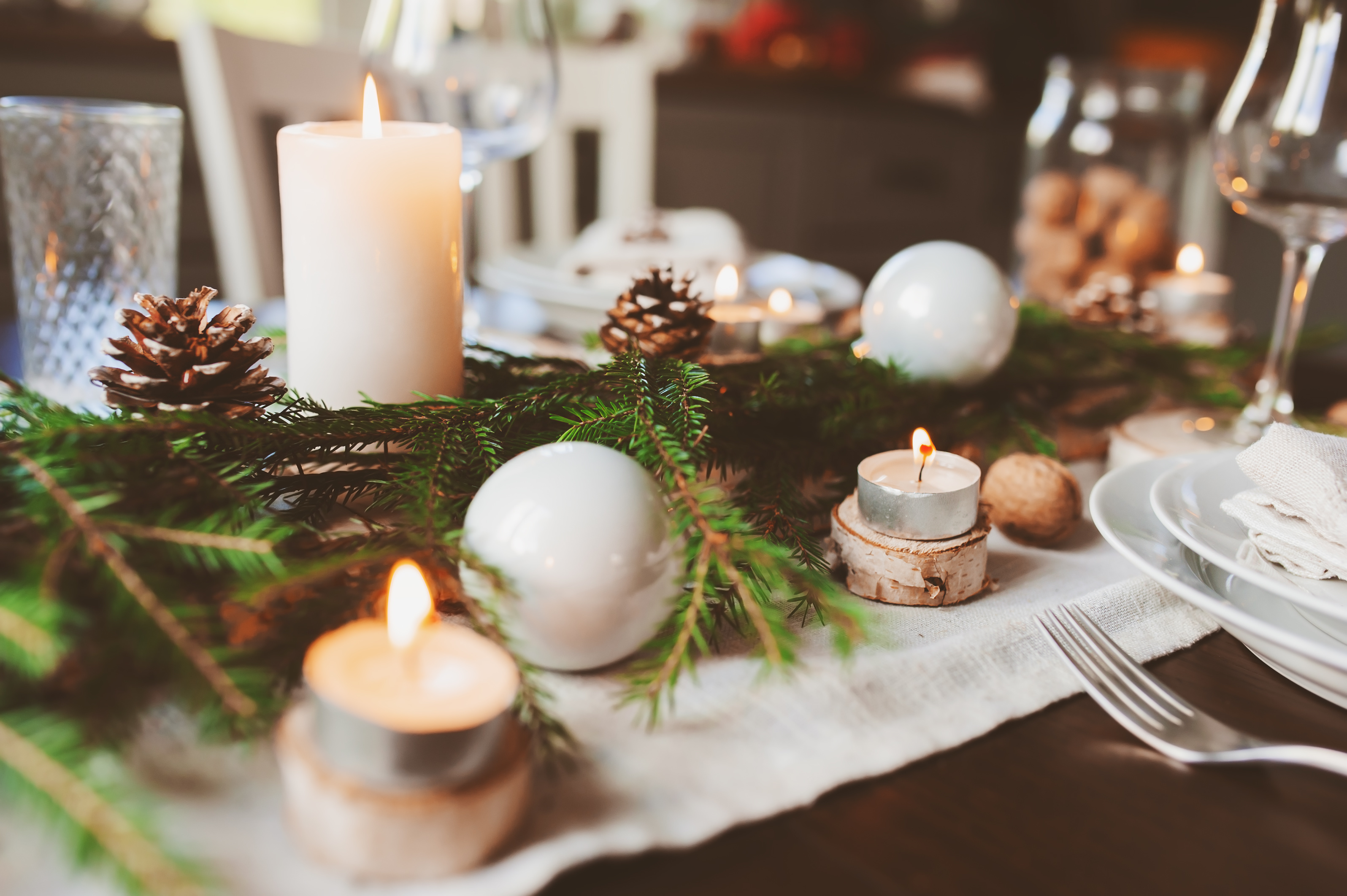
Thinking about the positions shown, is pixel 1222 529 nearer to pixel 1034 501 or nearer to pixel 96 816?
pixel 1034 501

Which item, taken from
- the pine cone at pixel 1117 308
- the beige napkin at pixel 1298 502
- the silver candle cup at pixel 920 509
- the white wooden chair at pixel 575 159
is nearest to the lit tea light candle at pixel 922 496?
the silver candle cup at pixel 920 509

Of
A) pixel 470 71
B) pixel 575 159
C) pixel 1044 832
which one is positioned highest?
pixel 470 71

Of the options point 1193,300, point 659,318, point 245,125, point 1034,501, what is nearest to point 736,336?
point 659,318

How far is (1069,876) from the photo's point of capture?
26 centimetres

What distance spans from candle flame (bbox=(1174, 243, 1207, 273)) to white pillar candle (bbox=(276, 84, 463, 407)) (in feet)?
2.66

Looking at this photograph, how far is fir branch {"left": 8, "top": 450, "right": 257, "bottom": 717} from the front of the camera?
0.25 meters

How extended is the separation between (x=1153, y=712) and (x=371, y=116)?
391 mm

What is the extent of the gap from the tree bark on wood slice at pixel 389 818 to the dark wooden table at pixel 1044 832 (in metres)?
A: 0.03

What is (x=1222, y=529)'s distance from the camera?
402mm

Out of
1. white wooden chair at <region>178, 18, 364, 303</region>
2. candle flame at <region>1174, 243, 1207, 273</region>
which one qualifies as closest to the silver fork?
candle flame at <region>1174, 243, 1207, 273</region>

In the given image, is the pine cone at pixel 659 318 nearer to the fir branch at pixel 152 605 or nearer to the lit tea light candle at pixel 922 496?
the lit tea light candle at pixel 922 496

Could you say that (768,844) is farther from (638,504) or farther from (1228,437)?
(1228,437)

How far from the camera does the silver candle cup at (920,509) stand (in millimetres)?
385

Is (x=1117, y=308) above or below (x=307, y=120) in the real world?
below
